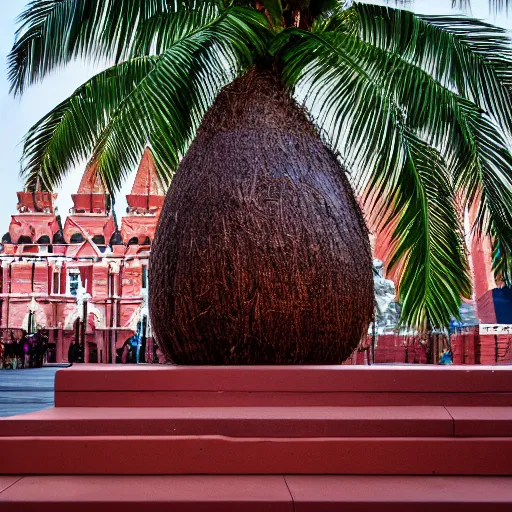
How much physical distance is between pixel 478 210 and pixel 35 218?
31774mm

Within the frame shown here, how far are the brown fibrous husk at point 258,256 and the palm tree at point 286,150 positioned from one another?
0.01 meters

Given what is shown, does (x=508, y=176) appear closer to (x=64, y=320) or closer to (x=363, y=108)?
(x=363, y=108)

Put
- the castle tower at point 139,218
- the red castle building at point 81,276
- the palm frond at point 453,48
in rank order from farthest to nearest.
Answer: the castle tower at point 139,218
the red castle building at point 81,276
the palm frond at point 453,48

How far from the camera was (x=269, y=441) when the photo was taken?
3.40 metres

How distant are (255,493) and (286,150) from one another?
2.51 metres

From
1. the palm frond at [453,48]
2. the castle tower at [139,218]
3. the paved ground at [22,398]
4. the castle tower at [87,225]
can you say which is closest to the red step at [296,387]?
the palm frond at [453,48]

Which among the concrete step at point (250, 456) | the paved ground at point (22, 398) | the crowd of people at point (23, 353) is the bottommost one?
the crowd of people at point (23, 353)

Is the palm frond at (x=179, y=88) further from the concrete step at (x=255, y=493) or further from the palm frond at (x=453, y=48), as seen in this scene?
the concrete step at (x=255, y=493)

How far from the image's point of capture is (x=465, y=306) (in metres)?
26.1

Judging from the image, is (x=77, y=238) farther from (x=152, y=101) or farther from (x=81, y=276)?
(x=152, y=101)

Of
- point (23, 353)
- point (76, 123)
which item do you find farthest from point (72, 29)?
point (23, 353)

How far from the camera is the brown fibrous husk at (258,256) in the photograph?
4480mm

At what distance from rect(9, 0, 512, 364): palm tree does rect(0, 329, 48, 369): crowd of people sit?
2172 centimetres

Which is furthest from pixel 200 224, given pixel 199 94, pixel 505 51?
pixel 505 51
